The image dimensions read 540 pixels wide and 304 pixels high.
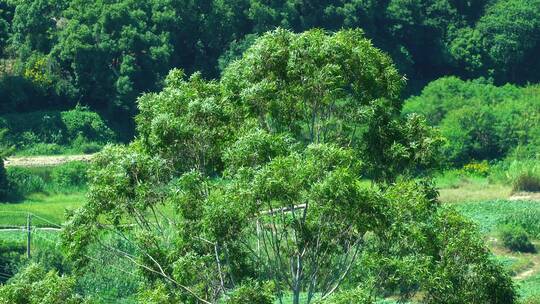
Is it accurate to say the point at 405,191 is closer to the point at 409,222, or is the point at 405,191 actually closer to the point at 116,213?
the point at 409,222

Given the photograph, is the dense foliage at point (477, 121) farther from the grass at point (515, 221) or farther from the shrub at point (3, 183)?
the shrub at point (3, 183)

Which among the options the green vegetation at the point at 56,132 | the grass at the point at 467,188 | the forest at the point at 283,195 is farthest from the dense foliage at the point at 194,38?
the forest at the point at 283,195

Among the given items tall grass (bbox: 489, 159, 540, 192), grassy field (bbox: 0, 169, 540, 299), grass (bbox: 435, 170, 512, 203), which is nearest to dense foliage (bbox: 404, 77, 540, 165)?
grass (bbox: 435, 170, 512, 203)

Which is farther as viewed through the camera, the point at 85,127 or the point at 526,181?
the point at 85,127

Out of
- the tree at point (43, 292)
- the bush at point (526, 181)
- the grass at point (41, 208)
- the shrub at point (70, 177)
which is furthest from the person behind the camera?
the bush at point (526, 181)

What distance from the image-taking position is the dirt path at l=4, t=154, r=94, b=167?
143 feet

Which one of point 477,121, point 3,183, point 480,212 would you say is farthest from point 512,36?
point 3,183

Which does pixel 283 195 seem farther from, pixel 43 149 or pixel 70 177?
pixel 43 149

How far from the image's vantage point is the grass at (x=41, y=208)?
122 feet

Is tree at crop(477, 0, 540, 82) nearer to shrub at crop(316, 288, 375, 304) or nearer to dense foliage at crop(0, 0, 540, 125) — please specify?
dense foliage at crop(0, 0, 540, 125)

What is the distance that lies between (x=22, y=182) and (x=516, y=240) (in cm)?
→ 1371

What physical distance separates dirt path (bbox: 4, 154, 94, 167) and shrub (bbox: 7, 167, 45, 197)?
1440mm

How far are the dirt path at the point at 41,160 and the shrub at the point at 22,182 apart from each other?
1.44 metres

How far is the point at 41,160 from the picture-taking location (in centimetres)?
4453
